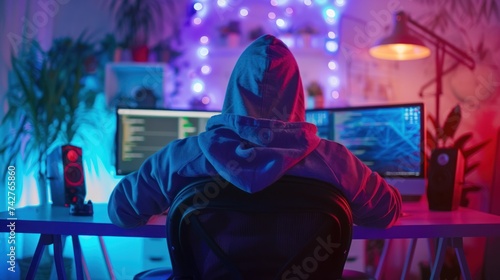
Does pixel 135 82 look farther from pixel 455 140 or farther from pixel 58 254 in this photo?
pixel 455 140

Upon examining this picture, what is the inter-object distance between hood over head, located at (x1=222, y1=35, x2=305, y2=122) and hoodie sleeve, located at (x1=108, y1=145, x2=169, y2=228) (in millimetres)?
226

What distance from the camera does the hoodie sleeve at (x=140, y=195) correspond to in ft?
3.64

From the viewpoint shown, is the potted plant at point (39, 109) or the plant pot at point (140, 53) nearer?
the potted plant at point (39, 109)

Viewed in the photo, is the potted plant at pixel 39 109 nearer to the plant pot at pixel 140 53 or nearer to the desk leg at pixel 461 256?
the plant pot at pixel 140 53

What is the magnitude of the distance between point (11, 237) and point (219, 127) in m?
2.02

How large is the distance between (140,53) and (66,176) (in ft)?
4.55

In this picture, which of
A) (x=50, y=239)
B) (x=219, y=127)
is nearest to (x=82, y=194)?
(x=50, y=239)

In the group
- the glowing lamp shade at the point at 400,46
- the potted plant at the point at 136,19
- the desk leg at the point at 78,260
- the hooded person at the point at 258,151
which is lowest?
the desk leg at the point at 78,260

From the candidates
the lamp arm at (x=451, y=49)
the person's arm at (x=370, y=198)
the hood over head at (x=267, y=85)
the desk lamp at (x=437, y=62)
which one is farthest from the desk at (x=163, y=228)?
the lamp arm at (x=451, y=49)

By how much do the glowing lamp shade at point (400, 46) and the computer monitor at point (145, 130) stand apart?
1182 mm

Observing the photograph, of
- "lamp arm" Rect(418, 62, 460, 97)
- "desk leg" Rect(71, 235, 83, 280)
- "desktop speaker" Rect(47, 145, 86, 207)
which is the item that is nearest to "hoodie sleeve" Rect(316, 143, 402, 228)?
"desk leg" Rect(71, 235, 83, 280)

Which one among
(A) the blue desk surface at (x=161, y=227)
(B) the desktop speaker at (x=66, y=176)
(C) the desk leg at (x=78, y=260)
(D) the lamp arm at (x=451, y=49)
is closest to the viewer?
(A) the blue desk surface at (x=161, y=227)

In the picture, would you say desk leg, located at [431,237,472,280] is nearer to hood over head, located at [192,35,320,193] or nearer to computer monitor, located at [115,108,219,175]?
hood over head, located at [192,35,320,193]

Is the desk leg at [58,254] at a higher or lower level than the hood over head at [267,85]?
lower
